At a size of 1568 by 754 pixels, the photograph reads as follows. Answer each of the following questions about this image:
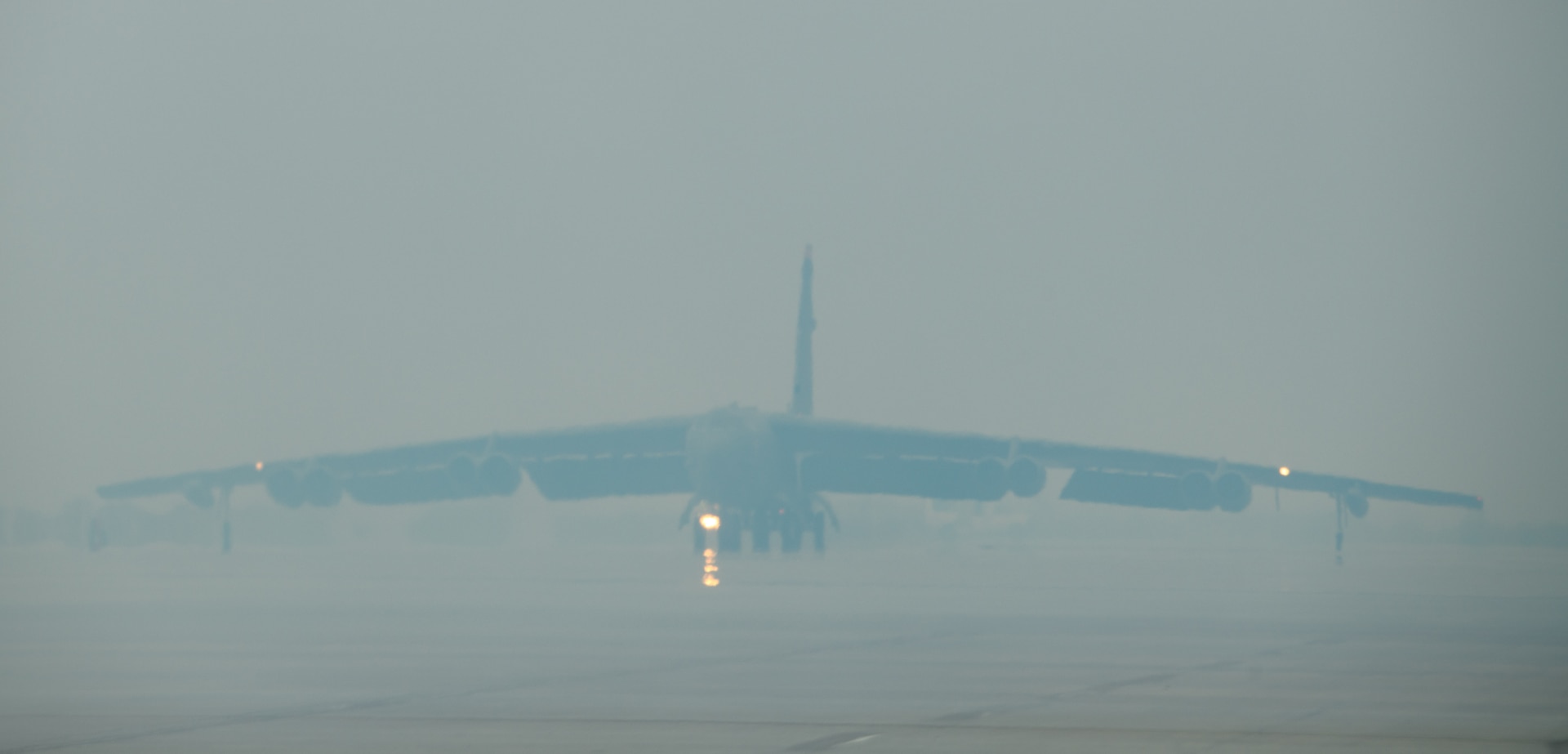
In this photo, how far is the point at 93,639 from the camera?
56.2 ft

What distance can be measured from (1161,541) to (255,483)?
35345 millimetres

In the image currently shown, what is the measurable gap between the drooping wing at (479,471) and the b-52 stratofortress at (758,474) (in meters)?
0.04

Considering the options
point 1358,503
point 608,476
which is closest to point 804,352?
point 608,476

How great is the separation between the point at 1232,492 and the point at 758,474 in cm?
1037

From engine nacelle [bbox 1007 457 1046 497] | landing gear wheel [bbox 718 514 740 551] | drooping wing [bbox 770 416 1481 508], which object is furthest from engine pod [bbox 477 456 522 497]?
engine nacelle [bbox 1007 457 1046 497]

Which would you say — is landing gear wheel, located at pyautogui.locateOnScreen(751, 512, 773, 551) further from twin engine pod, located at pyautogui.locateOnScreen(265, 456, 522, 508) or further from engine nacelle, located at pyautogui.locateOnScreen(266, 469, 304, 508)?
engine nacelle, located at pyautogui.locateOnScreen(266, 469, 304, 508)

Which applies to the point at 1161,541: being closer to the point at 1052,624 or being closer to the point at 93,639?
the point at 1052,624

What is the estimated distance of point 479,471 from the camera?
46.8 metres

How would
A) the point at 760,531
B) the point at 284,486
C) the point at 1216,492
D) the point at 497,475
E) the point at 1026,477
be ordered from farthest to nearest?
the point at 284,486 → the point at 497,475 → the point at 760,531 → the point at 1026,477 → the point at 1216,492

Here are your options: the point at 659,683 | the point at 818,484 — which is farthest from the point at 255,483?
the point at 659,683

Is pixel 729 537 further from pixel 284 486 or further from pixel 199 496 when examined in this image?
pixel 199 496

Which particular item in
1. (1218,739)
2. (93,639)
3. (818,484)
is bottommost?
(1218,739)

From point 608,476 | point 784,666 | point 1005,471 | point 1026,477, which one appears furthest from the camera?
point 608,476

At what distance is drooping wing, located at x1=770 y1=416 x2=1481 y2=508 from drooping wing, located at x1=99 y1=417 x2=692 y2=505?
362 centimetres
